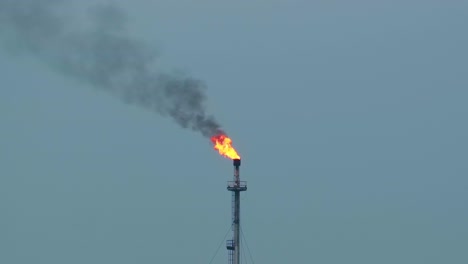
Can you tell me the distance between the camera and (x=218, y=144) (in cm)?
19125

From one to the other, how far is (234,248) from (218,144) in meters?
5.04

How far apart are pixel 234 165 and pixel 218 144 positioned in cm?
136

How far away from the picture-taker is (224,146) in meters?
191

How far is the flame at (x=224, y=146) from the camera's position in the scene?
627 ft

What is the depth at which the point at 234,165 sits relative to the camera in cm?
19062

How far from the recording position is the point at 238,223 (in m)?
192

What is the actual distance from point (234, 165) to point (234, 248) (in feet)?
14.1

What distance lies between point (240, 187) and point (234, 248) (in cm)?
323

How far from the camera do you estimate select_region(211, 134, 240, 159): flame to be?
191 m

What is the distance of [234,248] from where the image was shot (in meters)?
192

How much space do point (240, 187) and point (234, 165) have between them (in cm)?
112

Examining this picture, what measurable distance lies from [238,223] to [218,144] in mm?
3848

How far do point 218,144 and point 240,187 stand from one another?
7.34ft
